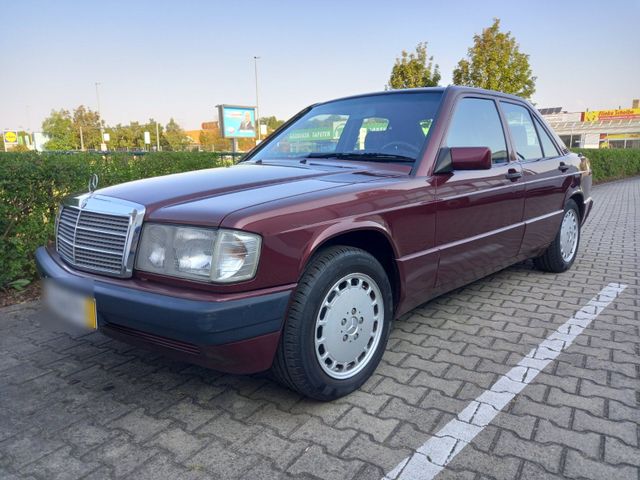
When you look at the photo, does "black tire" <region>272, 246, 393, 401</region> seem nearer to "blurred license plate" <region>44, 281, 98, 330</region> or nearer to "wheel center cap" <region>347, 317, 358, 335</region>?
"wheel center cap" <region>347, 317, 358, 335</region>

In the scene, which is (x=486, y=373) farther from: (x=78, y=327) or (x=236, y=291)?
(x=78, y=327)

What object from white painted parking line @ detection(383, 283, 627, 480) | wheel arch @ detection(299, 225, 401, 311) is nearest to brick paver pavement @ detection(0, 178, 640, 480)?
white painted parking line @ detection(383, 283, 627, 480)

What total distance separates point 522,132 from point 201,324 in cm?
343

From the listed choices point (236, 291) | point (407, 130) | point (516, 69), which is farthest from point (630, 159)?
point (236, 291)

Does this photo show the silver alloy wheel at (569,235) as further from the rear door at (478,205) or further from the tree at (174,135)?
the tree at (174,135)

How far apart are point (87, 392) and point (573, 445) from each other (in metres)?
2.44

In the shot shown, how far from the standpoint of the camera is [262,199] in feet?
7.61

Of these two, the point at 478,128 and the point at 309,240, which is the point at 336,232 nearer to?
the point at 309,240

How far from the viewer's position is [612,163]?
20.8m

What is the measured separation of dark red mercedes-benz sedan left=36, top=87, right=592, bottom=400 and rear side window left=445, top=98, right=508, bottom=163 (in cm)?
2

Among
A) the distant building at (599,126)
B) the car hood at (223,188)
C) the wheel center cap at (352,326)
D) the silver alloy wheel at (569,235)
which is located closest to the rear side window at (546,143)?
the silver alloy wheel at (569,235)

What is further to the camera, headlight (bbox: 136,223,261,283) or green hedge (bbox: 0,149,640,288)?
green hedge (bbox: 0,149,640,288)

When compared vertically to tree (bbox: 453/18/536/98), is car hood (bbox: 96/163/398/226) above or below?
below

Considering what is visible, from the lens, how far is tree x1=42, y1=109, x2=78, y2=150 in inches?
1989
